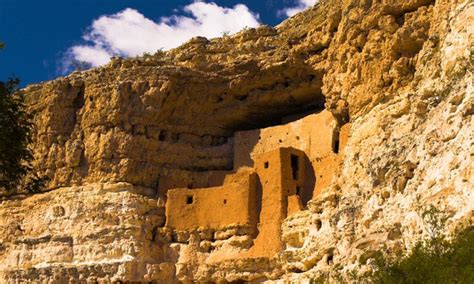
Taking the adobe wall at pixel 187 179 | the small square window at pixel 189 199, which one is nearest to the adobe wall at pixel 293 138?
the adobe wall at pixel 187 179

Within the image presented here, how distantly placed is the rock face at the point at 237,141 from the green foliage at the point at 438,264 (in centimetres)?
455

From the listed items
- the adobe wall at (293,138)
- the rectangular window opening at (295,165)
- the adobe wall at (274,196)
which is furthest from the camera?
the rectangular window opening at (295,165)

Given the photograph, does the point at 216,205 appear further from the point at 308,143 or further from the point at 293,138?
the point at 308,143

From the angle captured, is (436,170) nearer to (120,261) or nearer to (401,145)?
(401,145)

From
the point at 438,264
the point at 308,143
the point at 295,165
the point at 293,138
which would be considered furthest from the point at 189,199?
the point at 438,264

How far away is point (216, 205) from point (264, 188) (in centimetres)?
165

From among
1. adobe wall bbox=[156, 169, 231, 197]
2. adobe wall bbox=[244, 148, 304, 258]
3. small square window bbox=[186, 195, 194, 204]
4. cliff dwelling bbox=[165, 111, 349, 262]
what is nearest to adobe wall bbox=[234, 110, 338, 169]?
cliff dwelling bbox=[165, 111, 349, 262]

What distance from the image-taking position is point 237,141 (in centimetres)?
2978

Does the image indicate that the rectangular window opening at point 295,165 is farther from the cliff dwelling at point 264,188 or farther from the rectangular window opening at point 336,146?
the rectangular window opening at point 336,146

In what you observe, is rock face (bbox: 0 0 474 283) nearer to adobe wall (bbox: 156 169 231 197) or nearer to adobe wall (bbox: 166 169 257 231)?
adobe wall (bbox: 156 169 231 197)

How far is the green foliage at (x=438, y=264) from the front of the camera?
1355 cm

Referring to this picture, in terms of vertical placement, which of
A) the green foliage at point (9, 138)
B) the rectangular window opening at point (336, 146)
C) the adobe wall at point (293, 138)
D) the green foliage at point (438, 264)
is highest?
the adobe wall at point (293, 138)

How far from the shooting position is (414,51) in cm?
2328

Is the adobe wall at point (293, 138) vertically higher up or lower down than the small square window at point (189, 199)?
higher up
